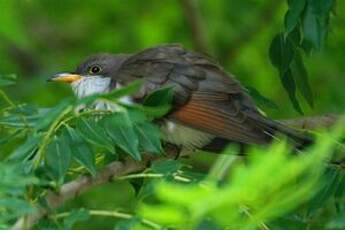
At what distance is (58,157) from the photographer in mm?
4645

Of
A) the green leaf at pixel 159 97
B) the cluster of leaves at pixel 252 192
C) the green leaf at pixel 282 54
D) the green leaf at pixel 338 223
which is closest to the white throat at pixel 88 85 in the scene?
the green leaf at pixel 282 54

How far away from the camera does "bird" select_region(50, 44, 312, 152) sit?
6340mm

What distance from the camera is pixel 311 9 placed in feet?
18.5

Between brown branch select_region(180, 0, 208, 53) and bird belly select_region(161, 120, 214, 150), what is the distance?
3305mm

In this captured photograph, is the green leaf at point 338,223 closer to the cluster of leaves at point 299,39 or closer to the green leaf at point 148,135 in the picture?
the green leaf at point 148,135

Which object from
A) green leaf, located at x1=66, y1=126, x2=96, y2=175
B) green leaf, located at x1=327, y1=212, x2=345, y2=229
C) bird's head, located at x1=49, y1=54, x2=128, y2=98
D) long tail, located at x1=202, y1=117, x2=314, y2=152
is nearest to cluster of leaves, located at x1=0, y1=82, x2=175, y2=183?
green leaf, located at x1=66, y1=126, x2=96, y2=175

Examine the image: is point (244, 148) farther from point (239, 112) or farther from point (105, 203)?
point (105, 203)

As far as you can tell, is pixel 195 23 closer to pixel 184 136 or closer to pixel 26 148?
pixel 184 136

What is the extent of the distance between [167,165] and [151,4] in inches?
244

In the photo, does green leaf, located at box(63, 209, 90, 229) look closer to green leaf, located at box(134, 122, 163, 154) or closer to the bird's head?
green leaf, located at box(134, 122, 163, 154)

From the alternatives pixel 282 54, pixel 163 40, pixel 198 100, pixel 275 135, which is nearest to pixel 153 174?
pixel 275 135

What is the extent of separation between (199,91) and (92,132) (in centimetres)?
198

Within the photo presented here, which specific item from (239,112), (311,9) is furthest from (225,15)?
(311,9)

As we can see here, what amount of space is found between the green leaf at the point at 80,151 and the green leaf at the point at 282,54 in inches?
65.9
